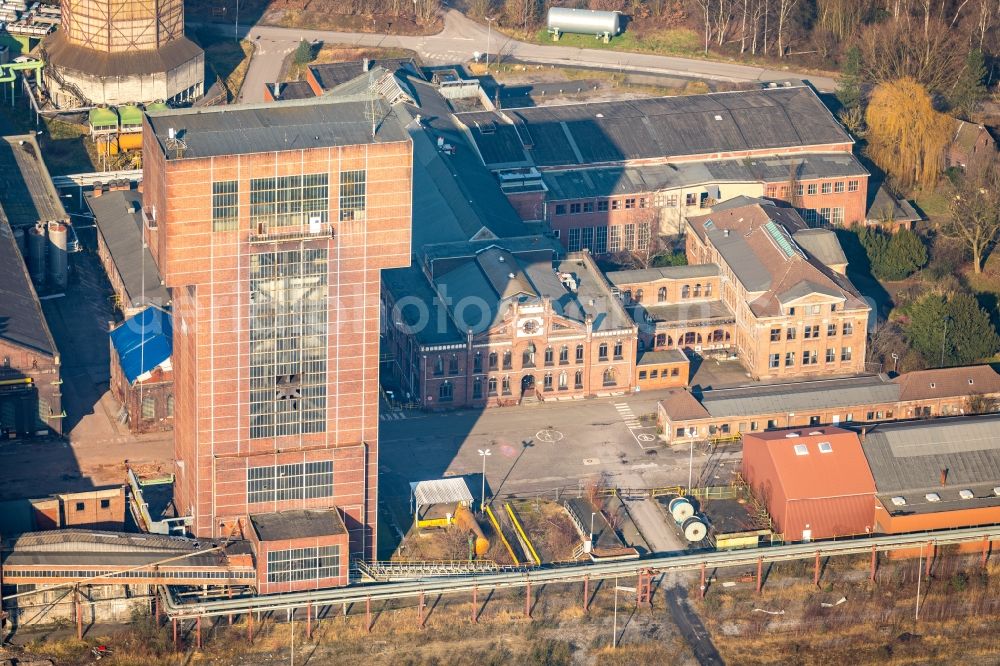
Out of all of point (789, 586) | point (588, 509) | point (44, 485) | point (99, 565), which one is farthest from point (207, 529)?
point (789, 586)

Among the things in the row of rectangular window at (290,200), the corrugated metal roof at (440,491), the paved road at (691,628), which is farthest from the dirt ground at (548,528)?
the row of rectangular window at (290,200)

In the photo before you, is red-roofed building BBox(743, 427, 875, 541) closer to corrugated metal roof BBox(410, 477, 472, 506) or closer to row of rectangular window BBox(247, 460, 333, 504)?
corrugated metal roof BBox(410, 477, 472, 506)

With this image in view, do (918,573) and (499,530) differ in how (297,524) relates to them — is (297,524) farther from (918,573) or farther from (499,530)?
(918,573)

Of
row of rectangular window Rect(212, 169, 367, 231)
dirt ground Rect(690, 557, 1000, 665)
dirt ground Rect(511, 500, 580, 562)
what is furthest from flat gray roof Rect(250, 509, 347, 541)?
dirt ground Rect(690, 557, 1000, 665)

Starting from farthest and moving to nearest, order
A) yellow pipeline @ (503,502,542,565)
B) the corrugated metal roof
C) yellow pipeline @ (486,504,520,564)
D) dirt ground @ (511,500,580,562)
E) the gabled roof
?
the corrugated metal roof, the gabled roof, dirt ground @ (511,500,580,562), yellow pipeline @ (503,502,542,565), yellow pipeline @ (486,504,520,564)

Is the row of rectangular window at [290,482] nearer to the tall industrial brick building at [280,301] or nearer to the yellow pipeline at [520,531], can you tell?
the tall industrial brick building at [280,301]

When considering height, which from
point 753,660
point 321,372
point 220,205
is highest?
point 220,205

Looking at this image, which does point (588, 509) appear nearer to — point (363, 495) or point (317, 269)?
point (363, 495)
